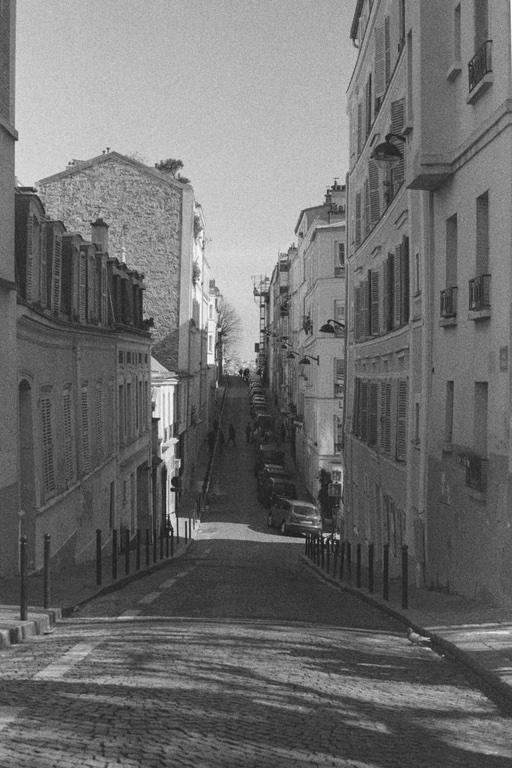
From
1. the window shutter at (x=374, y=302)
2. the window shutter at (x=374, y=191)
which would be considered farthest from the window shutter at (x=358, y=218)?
the window shutter at (x=374, y=302)

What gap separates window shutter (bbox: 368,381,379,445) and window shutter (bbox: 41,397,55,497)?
8.73 m

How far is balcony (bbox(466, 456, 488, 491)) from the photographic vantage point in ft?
42.9

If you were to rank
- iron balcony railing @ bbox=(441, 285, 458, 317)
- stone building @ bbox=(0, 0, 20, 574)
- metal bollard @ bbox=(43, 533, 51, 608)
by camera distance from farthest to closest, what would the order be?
iron balcony railing @ bbox=(441, 285, 458, 317) → stone building @ bbox=(0, 0, 20, 574) → metal bollard @ bbox=(43, 533, 51, 608)

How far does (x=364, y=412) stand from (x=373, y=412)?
1876 millimetres

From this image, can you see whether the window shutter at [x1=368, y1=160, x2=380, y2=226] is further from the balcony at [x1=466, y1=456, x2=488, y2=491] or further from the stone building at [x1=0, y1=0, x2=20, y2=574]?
the balcony at [x1=466, y1=456, x2=488, y2=491]

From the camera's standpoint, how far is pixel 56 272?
67.4 feet

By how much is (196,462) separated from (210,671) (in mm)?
60015

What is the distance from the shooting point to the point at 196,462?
68250mm

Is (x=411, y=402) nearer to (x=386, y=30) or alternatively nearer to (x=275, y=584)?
(x=275, y=584)

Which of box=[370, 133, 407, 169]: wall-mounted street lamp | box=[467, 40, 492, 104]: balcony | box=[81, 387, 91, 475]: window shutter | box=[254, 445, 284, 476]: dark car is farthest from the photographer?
box=[254, 445, 284, 476]: dark car

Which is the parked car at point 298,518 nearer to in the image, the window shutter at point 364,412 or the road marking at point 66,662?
the window shutter at point 364,412

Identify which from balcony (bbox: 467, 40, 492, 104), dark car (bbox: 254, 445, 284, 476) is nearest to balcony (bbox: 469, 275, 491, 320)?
balcony (bbox: 467, 40, 492, 104)

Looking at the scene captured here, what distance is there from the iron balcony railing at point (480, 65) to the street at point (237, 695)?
690cm

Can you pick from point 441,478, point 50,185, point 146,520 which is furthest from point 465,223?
point 50,185
